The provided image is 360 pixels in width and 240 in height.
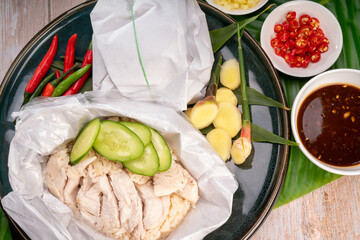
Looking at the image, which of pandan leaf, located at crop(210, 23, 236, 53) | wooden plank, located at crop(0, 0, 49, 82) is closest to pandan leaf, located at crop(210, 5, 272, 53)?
pandan leaf, located at crop(210, 23, 236, 53)

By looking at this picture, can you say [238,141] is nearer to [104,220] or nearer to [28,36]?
[104,220]

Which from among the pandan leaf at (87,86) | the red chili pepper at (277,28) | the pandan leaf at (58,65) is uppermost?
the pandan leaf at (58,65)

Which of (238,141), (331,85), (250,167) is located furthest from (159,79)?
(331,85)

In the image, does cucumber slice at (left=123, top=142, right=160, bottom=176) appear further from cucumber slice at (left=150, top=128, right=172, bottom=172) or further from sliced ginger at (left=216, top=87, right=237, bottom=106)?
sliced ginger at (left=216, top=87, right=237, bottom=106)

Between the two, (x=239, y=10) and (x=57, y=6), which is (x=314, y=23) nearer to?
(x=239, y=10)

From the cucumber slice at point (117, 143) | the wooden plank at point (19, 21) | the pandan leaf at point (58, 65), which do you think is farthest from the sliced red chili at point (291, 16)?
the wooden plank at point (19, 21)

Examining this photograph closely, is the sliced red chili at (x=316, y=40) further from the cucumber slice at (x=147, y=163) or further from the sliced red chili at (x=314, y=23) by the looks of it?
the cucumber slice at (x=147, y=163)

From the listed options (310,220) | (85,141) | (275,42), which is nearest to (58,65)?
(85,141)
